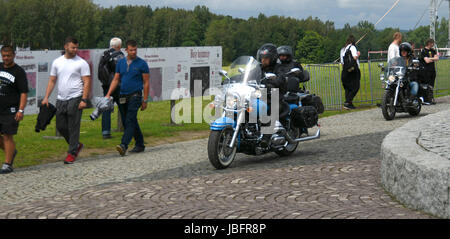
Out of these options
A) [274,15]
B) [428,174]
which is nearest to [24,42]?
[274,15]

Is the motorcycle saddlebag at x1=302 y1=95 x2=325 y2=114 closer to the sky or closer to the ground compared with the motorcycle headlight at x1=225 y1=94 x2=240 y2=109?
closer to the ground

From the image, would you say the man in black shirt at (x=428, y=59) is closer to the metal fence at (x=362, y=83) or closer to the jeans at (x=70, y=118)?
A: the metal fence at (x=362, y=83)

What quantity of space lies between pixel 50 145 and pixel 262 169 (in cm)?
499

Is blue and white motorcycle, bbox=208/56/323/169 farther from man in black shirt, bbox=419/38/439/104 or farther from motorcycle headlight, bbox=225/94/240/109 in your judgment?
man in black shirt, bbox=419/38/439/104

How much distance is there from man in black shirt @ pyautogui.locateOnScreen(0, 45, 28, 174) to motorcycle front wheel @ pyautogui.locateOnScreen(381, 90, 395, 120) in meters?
8.72

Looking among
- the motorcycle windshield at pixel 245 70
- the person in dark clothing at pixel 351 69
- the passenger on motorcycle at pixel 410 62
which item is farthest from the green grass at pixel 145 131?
the motorcycle windshield at pixel 245 70

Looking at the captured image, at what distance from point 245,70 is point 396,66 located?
7788 mm

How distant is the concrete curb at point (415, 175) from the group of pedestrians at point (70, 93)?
15.9 ft

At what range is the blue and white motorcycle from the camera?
9.39 metres

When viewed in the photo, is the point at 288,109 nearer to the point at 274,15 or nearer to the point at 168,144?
the point at 168,144

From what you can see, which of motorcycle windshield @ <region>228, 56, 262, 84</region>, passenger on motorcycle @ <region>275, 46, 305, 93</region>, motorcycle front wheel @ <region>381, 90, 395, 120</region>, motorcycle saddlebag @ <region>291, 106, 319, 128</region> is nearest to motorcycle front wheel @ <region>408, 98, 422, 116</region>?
motorcycle front wheel @ <region>381, 90, 395, 120</region>

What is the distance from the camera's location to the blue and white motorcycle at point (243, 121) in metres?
9.39

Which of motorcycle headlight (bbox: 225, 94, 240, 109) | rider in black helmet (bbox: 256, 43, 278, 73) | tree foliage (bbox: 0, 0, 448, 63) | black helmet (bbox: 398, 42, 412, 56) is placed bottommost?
motorcycle headlight (bbox: 225, 94, 240, 109)

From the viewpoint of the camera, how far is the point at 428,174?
608cm
